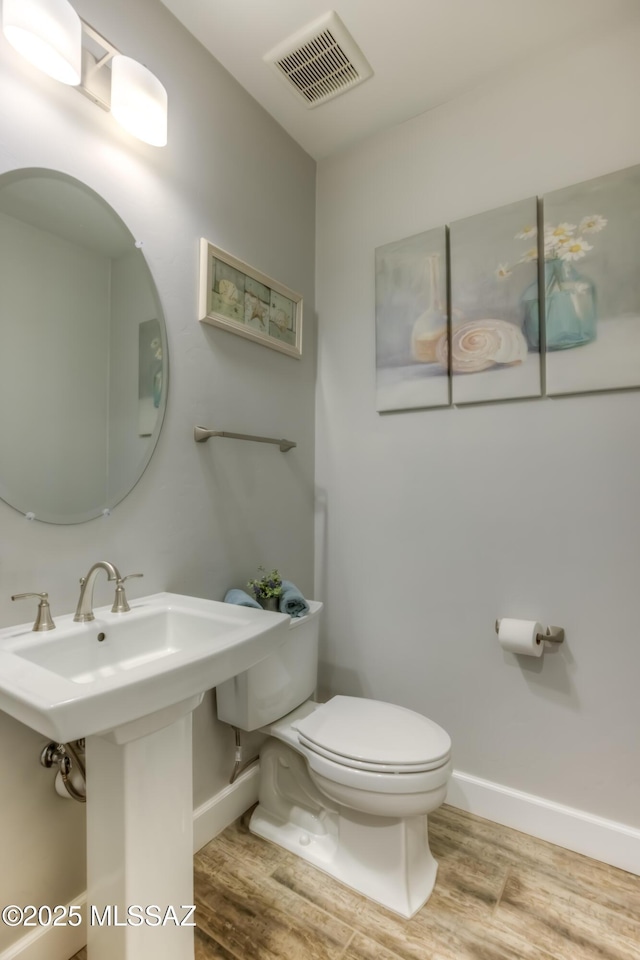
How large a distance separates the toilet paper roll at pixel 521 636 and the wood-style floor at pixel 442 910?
2.04 feet

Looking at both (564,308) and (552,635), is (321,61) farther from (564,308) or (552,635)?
(552,635)

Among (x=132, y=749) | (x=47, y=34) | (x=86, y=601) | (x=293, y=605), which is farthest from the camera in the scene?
(x=293, y=605)

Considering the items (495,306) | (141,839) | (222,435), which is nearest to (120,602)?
(141,839)

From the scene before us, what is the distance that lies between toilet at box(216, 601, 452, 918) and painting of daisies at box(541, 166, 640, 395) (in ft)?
3.87

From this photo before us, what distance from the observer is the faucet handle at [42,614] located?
3.43 ft

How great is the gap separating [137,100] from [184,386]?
73cm

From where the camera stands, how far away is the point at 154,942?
0.93 metres

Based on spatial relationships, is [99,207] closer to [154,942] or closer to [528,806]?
[154,942]

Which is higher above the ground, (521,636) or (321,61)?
(321,61)

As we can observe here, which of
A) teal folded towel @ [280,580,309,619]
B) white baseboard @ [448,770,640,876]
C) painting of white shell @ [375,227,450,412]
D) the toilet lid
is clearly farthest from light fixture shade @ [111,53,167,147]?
white baseboard @ [448,770,640,876]

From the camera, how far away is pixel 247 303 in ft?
5.51

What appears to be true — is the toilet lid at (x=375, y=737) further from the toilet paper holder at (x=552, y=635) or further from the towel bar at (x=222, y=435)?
the towel bar at (x=222, y=435)

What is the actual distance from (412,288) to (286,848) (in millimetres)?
1969

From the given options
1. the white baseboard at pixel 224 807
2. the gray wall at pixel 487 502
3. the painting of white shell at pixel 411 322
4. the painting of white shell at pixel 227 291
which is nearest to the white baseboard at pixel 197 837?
the white baseboard at pixel 224 807
